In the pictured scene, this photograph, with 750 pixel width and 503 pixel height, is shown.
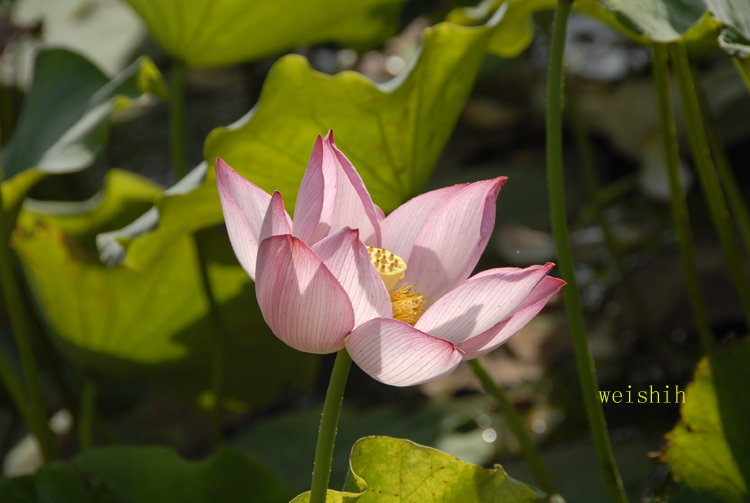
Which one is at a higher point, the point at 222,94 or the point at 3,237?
the point at 3,237

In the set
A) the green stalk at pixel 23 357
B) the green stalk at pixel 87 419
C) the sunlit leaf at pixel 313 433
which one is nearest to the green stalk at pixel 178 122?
the green stalk at pixel 23 357

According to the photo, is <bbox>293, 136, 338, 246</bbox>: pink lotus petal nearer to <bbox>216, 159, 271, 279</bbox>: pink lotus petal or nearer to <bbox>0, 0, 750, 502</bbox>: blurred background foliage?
<bbox>216, 159, 271, 279</bbox>: pink lotus petal

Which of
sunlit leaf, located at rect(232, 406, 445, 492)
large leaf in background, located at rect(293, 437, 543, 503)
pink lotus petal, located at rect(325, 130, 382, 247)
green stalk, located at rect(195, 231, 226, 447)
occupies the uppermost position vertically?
pink lotus petal, located at rect(325, 130, 382, 247)

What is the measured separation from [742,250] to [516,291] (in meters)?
1.16

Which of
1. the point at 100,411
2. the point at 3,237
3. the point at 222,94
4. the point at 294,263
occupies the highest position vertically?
the point at 294,263

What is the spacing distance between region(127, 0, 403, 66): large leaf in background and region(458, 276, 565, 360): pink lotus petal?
1.99 ft


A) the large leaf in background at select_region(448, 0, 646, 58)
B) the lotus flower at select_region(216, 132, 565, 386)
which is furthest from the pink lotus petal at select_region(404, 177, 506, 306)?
the large leaf in background at select_region(448, 0, 646, 58)

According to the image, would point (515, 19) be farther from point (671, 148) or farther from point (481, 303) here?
point (481, 303)

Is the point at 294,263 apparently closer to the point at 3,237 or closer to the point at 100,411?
the point at 3,237

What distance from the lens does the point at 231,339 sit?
1.07 metres

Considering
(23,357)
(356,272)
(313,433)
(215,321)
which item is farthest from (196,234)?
(356,272)

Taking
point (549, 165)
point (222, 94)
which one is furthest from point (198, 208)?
point (222, 94)

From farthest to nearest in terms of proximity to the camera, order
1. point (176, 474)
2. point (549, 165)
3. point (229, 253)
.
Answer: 1. point (229, 253)
2. point (176, 474)
3. point (549, 165)

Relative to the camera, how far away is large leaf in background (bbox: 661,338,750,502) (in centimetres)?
51
